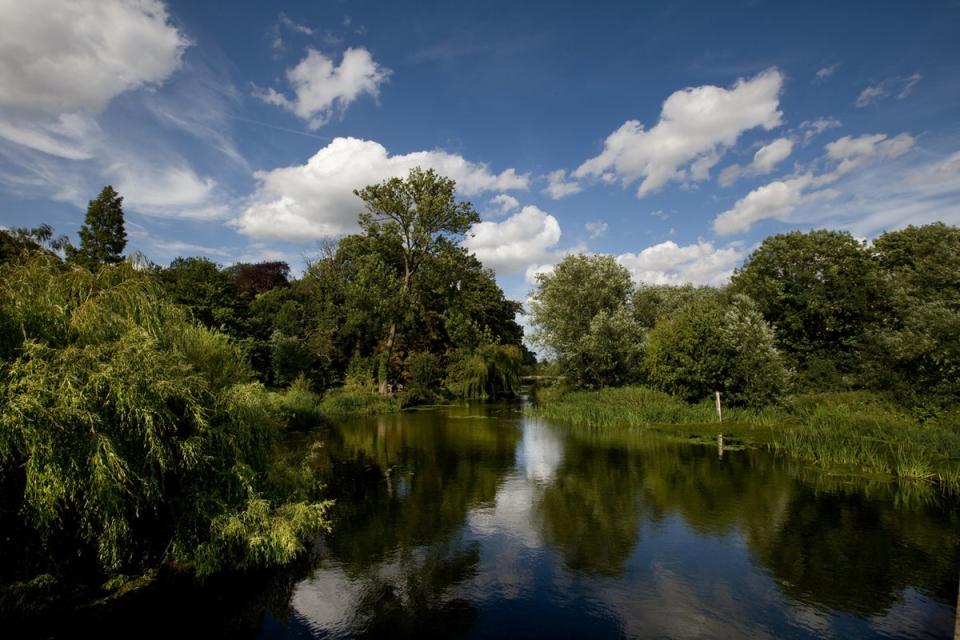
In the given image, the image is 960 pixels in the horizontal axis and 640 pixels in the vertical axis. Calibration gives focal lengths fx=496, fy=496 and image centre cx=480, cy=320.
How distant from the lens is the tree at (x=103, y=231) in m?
38.2

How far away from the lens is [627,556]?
10.0 meters

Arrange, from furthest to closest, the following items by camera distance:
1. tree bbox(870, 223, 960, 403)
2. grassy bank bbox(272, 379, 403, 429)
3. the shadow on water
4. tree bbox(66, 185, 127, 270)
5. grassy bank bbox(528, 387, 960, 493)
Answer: tree bbox(66, 185, 127, 270) → grassy bank bbox(272, 379, 403, 429) → tree bbox(870, 223, 960, 403) → grassy bank bbox(528, 387, 960, 493) → the shadow on water

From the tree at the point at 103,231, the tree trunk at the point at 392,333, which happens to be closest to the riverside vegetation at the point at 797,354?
the tree trunk at the point at 392,333

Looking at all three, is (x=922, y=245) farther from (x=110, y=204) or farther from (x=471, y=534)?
(x=110, y=204)

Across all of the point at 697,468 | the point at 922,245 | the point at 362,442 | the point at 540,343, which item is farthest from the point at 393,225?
the point at 922,245

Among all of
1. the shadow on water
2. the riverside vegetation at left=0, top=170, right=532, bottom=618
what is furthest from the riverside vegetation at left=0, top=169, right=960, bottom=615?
the shadow on water

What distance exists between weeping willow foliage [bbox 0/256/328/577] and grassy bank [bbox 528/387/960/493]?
17.2 meters

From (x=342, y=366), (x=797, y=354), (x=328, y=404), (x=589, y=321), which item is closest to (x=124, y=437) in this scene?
(x=328, y=404)

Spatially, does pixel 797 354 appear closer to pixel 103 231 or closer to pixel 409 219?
pixel 409 219

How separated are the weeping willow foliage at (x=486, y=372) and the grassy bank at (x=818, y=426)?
403 inches

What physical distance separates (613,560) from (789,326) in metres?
31.9

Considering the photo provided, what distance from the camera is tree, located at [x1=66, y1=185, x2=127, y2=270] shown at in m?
38.2

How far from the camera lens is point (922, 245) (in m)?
35.9

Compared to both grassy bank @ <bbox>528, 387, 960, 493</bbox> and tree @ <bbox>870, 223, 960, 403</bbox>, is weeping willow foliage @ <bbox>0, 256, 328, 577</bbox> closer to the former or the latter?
grassy bank @ <bbox>528, 387, 960, 493</bbox>
